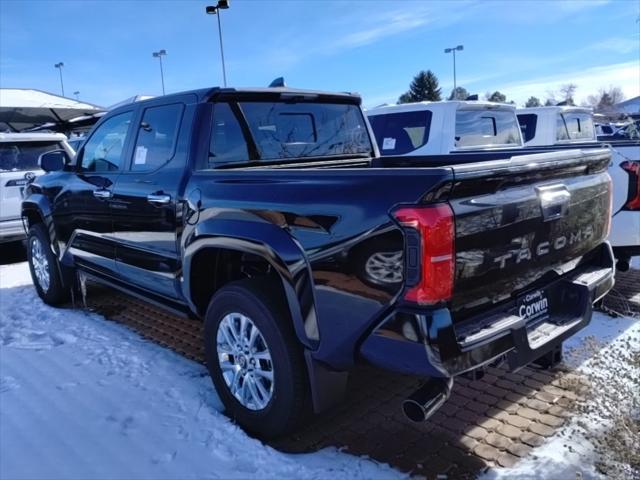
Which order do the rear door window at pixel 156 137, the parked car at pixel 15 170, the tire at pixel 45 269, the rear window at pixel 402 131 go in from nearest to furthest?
the rear door window at pixel 156 137
the tire at pixel 45 269
the rear window at pixel 402 131
the parked car at pixel 15 170

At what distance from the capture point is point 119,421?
3273 mm

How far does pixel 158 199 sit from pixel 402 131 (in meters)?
4.28

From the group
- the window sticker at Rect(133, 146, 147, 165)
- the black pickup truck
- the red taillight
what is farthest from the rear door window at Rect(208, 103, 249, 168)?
the red taillight

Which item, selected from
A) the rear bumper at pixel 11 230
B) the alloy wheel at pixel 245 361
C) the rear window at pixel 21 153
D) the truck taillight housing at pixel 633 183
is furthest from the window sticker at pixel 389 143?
the rear bumper at pixel 11 230

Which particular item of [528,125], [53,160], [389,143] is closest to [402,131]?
[389,143]

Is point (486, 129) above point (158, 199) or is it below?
above

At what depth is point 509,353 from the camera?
2.51 metres

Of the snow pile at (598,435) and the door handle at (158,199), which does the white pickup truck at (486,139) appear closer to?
the snow pile at (598,435)

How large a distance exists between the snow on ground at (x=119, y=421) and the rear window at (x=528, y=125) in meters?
7.70

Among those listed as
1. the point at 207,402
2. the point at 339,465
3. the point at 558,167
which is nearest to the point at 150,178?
the point at 207,402

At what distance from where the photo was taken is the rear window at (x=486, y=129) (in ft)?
23.2

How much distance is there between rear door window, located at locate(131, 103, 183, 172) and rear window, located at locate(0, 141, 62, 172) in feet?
16.0

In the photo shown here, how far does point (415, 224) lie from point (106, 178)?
10.0 ft

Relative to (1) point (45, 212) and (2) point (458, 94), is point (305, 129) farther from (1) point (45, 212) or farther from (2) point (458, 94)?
(2) point (458, 94)
